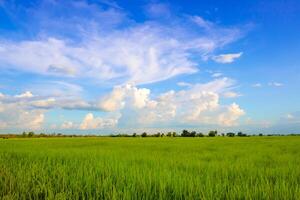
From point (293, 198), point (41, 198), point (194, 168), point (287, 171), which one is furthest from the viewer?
point (194, 168)

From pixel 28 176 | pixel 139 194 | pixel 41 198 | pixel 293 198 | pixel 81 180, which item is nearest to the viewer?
pixel 293 198

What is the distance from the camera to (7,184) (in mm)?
4406

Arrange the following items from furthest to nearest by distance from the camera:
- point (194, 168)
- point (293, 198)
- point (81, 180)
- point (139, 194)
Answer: point (194, 168) < point (81, 180) < point (139, 194) < point (293, 198)

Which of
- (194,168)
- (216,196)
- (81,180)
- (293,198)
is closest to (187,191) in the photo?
(216,196)

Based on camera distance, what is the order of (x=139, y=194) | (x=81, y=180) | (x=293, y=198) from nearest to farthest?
(x=293, y=198)
(x=139, y=194)
(x=81, y=180)

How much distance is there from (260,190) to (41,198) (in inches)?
95.5

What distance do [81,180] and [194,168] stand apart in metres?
2.31

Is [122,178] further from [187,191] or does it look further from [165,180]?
[187,191]

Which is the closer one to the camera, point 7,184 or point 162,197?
point 162,197

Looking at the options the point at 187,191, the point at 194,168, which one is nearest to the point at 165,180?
the point at 187,191

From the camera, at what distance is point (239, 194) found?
10.4ft

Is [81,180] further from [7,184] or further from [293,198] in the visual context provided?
A: [293,198]

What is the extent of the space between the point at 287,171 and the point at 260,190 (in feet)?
7.82

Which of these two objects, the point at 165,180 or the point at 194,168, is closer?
the point at 165,180
